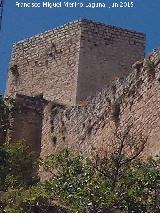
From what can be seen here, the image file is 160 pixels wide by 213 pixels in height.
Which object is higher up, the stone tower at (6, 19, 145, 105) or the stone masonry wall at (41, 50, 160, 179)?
the stone tower at (6, 19, 145, 105)

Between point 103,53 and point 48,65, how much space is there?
1835mm

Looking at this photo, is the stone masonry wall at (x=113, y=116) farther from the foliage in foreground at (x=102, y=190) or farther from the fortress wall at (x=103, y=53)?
the fortress wall at (x=103, y=53)

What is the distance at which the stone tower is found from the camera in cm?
2297

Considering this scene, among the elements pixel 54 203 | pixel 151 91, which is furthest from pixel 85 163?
pixel 151 91

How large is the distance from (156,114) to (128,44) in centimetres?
1004

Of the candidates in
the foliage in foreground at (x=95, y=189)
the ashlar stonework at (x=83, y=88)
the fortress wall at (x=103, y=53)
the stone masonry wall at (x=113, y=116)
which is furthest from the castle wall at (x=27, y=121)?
the foliage in foreground at (x=95, y=189)

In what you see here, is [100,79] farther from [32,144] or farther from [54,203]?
[54,203]

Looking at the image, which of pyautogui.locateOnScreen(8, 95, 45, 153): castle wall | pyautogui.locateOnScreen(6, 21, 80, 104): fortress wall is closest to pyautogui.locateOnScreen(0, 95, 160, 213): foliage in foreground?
pyautogui.locateOnScreen(8, 95, 45, 153): castle wall

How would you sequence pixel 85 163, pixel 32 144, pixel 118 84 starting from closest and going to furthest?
pixel 85 163 < pixel 118 84 < pixel 32 144

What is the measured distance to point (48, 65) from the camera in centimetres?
2416

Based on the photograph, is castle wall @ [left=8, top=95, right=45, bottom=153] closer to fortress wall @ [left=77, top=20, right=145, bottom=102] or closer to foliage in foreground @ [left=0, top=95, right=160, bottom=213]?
fortress wall @ [left=77, top=20, right=145, bottom=102]

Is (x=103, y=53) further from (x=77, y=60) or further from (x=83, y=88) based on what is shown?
(x=83, y=88)

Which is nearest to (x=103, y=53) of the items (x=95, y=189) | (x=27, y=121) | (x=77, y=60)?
(x=77, y=60)

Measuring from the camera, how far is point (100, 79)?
23188 millimetres
